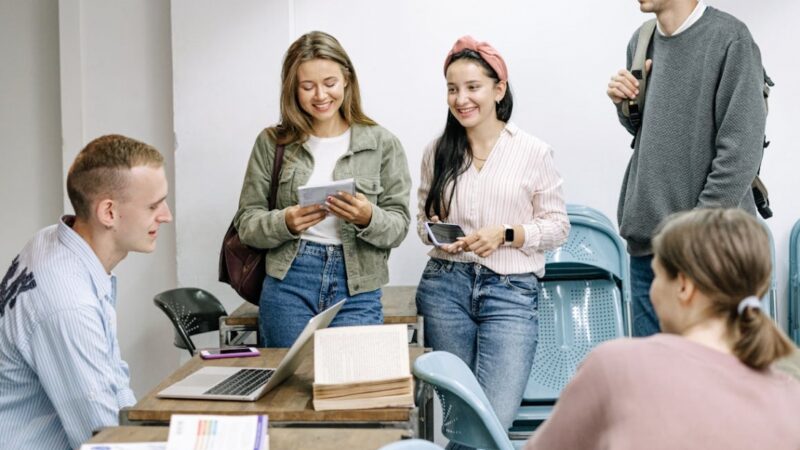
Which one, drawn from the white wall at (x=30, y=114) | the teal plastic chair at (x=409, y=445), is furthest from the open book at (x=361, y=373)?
the white wall at (x=30, y=114)

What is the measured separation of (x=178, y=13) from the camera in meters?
4.68

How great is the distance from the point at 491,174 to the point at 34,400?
6.14 ft

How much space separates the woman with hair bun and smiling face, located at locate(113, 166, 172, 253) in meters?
1.41

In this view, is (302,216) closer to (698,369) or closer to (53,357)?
(53,357)

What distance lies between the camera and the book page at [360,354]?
8.32 ft

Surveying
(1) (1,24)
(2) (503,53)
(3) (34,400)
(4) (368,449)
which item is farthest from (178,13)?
(4) (368,449)

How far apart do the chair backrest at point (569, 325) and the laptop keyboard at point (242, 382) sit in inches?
68.4

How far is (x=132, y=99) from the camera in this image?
4.96m

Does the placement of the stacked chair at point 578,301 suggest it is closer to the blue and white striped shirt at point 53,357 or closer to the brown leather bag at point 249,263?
the brown leather bag at point 249,263

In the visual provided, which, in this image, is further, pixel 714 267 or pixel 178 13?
pixel 178 13

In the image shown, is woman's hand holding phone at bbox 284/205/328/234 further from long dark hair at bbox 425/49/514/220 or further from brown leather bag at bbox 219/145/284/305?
long dark hair at bbox 425/49/514/220

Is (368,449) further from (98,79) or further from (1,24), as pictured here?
(1,24)

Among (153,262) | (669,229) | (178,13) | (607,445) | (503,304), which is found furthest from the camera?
(153,262)

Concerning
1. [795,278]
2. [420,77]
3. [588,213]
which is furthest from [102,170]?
[795,278]
